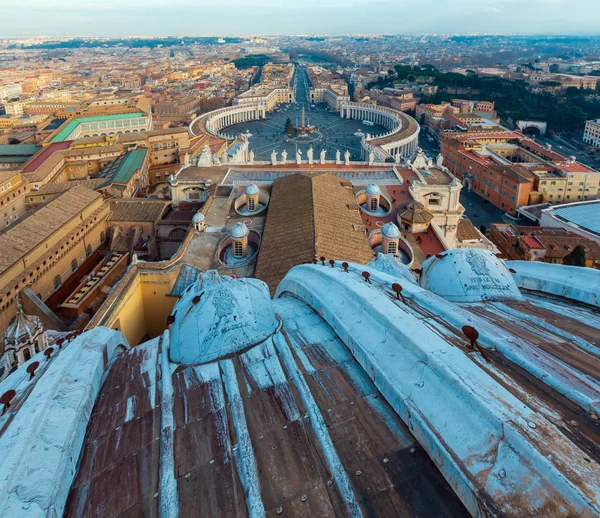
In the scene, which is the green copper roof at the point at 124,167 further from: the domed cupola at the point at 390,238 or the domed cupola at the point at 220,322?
the domed cupola at the point at 220,322

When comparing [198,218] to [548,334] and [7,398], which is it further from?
[548,334]

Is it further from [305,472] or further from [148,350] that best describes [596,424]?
[148,350]

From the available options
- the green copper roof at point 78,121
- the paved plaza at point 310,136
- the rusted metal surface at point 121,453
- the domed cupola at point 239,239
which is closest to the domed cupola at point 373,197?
the domed cupola at point 239,239

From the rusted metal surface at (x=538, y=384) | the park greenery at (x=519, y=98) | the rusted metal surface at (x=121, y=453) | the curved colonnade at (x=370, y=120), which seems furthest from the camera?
the park greenery at (x=519, y=98)

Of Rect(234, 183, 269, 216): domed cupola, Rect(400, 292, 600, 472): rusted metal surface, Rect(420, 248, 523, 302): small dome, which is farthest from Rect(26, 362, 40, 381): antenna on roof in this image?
Rect(234, 183, 269, 216): domed cupola

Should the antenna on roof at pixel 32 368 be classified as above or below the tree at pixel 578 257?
above

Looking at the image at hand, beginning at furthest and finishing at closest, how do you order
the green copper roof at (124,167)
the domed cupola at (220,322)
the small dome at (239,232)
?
1. the green copper roof at (124,167)
2. the small dome at (239,232)
3. the domed cupola at (220,322)

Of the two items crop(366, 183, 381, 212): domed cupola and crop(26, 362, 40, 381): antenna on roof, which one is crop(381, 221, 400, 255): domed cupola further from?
crop(26, 362, 40, 381): antenna on roof

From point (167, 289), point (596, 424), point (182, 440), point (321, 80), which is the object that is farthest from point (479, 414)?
point (321, 80)
